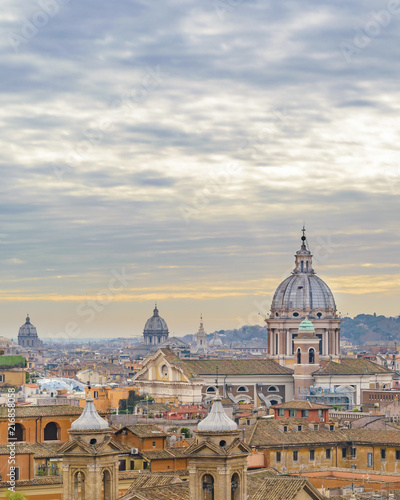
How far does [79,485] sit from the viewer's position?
2595cm

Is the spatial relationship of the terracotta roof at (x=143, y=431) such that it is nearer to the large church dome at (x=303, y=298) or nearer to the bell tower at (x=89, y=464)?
the bell tower at (x=89, y=464)

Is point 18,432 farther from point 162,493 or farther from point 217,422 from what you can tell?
point 217,422

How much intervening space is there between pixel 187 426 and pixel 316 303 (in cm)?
3397

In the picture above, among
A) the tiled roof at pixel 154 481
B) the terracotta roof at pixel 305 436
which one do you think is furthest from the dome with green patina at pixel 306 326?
the tiled roof at pixel 154 481

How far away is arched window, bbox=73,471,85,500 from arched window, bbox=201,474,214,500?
7.41 feet

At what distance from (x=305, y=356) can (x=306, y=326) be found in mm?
2808

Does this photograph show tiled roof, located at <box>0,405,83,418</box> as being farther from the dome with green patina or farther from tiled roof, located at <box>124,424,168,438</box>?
the dome with green patina

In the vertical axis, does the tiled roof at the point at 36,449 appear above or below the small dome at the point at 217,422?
below

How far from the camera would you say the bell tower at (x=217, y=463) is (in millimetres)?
24953

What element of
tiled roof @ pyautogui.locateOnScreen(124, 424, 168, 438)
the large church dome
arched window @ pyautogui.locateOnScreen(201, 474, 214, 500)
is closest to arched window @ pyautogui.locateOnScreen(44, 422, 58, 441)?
tiled roof @ pyautogui.locateOnScreen(124, 424, 168, 438)

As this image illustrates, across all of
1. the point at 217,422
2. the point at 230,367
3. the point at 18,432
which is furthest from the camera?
the point at 230,367

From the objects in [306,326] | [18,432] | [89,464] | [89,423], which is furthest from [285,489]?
[306,326]

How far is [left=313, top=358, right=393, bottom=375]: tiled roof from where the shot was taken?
81438mm

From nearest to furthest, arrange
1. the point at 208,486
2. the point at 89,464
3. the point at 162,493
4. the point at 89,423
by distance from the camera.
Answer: the point at 208,486, the point at 89,464, the point at 89,423, the point at 162,493
